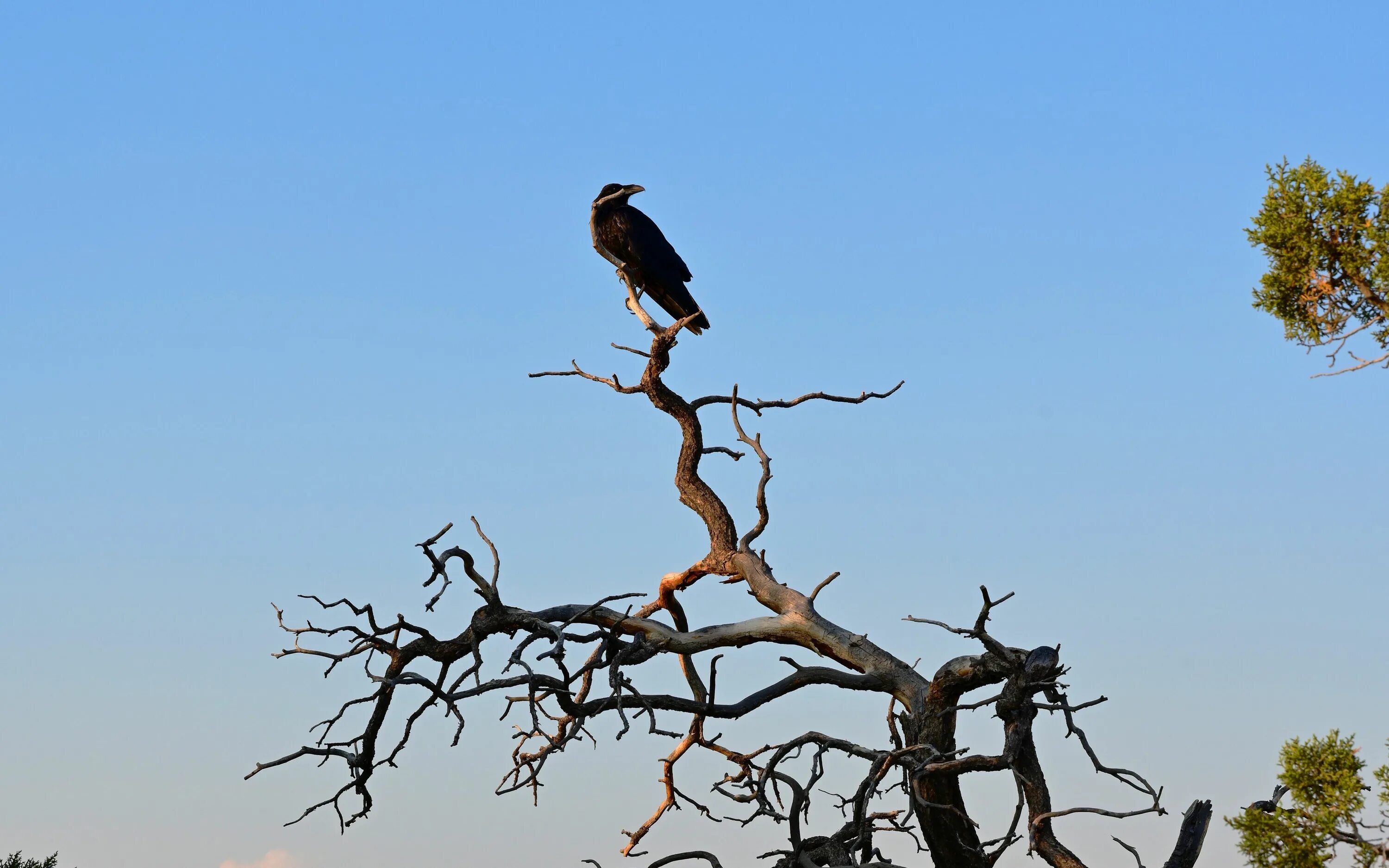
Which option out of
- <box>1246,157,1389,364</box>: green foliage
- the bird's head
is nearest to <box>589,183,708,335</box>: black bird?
the bird's head

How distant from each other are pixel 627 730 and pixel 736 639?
1.44 meters

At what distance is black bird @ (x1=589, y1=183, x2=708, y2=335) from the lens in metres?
8.96

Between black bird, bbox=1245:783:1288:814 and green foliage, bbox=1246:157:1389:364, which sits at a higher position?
green foliage, bbox=1246:157:1389:364

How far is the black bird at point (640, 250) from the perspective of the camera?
8961 mm

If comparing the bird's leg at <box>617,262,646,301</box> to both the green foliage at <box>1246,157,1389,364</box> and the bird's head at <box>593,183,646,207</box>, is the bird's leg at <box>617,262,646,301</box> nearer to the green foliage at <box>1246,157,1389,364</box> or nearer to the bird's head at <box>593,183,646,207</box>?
the bird's head at <box>593,183,646,207</box>

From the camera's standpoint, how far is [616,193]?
28.9 feet

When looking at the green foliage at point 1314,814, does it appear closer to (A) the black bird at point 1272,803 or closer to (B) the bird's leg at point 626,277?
(A) the black bird at point 1272,803

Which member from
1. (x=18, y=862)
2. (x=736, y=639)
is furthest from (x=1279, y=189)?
(x=18, y=862)

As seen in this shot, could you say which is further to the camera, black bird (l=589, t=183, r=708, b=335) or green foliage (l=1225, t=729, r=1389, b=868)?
black bird (l=589, t=183, r=708, b=335)

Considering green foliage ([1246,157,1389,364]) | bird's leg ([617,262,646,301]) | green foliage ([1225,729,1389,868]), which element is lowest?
green foliage ([1225,729,1389,868])

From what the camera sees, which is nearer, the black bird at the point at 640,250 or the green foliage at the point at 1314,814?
the green foliage at the point at 1314,814

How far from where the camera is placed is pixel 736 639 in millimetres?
8172

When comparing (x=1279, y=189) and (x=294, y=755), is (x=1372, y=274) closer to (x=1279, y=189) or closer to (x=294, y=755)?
(x=1279, y=189)

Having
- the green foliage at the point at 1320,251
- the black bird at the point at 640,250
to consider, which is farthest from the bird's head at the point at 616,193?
the green foliage at the point at 1320,251
